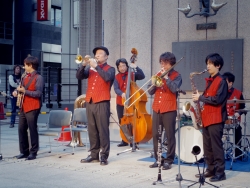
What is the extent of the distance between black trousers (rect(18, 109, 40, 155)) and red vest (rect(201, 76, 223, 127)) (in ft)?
11.5

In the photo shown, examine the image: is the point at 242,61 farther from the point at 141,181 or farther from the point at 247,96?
the point at 141,181

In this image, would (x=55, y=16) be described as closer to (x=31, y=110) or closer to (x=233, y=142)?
(x=31, y=110)

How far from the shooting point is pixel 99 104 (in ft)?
27.8

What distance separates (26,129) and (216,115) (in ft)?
13.2

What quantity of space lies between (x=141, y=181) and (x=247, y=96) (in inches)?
184

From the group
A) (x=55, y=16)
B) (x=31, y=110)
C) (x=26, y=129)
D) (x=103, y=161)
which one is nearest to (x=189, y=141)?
(x=103, y=161)

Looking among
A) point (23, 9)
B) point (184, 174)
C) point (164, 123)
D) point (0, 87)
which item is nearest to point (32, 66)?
point (164, 123)

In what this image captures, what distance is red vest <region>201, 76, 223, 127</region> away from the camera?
23.1 ft

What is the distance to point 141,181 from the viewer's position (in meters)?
7.11

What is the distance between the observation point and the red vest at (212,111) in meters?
7.03

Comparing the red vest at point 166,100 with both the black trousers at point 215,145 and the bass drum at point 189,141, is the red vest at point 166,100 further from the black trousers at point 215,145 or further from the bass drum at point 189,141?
the black trousers at point 215,145

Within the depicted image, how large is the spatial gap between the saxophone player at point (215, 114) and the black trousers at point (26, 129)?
350 cm

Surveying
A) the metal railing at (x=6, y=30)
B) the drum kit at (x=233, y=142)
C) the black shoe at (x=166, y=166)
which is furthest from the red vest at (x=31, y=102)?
the metal railing at (x=6, y=30)

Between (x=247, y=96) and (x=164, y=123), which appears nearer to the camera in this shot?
(x=164, y=123)
